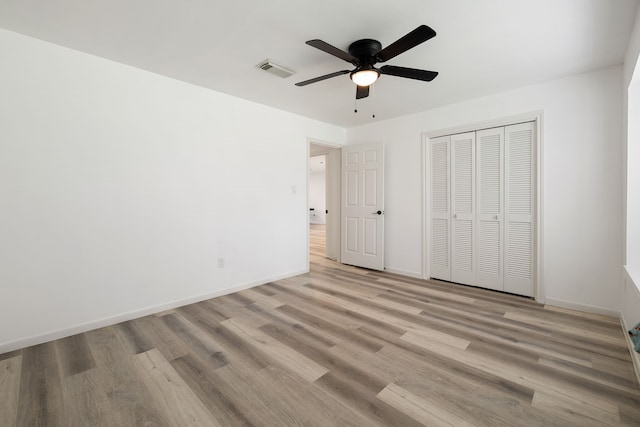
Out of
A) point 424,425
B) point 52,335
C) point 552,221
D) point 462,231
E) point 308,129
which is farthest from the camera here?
point 308,129

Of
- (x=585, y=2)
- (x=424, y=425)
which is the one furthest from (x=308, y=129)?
(x=424, y=425)

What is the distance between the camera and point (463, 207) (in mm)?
3859

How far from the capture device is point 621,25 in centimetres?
213

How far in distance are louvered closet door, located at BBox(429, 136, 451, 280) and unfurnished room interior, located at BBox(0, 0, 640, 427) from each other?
3cm

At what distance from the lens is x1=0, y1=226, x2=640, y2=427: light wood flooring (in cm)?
156

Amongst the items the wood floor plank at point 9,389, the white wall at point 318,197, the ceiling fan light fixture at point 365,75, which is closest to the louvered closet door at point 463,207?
the ceiling fan light fixture at point 365,75

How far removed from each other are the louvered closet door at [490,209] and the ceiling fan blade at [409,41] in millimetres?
2142

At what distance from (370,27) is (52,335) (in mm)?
3625

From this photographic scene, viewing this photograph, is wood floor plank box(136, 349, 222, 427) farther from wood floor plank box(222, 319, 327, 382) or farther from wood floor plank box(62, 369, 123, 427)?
wood floor plank box(222, 319, 327, 382)

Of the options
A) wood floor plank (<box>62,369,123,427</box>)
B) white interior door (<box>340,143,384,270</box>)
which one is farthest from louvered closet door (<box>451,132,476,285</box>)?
wood floor plank (<box>62,369,123,427</box>)

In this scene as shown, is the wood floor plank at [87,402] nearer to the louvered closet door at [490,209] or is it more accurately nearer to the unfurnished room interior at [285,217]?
the unfurnished room interior at [285,217]

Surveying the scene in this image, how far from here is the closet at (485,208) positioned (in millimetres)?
3355

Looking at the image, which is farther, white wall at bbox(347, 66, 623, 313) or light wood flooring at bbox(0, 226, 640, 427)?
white wall at bbox(347, 66, 623, 313)

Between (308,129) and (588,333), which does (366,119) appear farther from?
(588,333)
